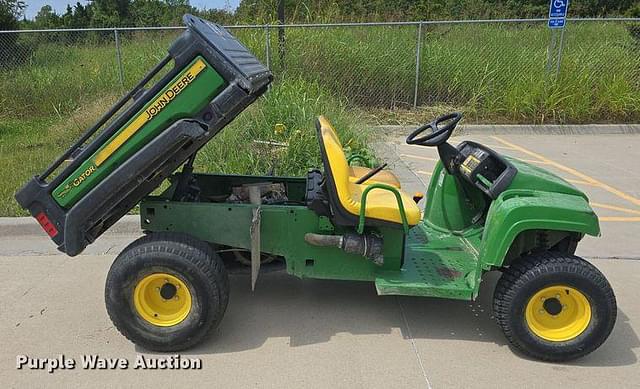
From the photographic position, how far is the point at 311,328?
10.4ft

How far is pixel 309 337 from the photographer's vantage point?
10.1 feet

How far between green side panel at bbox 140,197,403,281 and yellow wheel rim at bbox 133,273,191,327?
0.32 meters

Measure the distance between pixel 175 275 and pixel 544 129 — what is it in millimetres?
8543

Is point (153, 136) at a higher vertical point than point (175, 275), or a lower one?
higher

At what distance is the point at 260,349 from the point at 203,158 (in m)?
3.34

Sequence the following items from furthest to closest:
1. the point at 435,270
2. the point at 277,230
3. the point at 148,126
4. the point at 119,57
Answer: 1. the point at 119,57
2. the point at 435,270
3. the point at 277,230
4. the point at 148,126

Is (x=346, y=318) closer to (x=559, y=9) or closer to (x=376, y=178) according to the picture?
(x=376, y=178)

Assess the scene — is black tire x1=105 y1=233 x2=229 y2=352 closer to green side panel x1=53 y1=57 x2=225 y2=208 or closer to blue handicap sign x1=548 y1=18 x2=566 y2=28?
green side panel x1=53 y1=57 x2=225 y2=208

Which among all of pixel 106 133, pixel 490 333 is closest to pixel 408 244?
pixel 490 333

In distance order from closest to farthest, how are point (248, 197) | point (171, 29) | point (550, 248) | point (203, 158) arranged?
point (550, 248)
point (248, 197)
point (203, 158)
point (171, 29)

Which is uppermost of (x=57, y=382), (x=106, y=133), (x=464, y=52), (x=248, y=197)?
(x=464, y=52)

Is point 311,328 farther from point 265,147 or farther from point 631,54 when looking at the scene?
point 631,54

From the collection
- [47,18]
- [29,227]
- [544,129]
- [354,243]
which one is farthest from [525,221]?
[47,18]

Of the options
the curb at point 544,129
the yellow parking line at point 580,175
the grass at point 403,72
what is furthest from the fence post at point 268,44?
the yellow parking line at point 580,175
